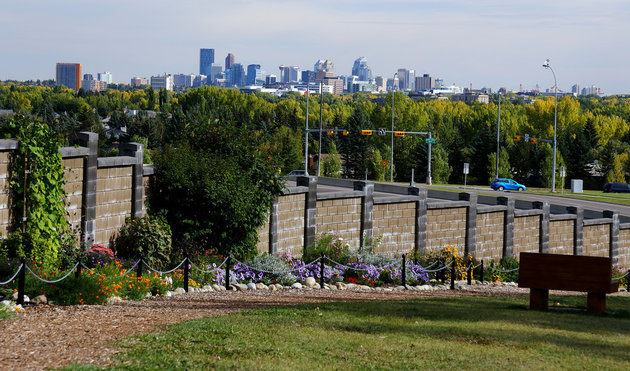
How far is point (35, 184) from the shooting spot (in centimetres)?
1750

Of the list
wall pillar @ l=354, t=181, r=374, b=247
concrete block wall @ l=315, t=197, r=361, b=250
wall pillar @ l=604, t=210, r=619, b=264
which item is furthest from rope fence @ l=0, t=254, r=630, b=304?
wall pillar @ l=604, t=210, r=619, b=264

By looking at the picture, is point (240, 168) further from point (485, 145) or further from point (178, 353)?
point (485, 145)

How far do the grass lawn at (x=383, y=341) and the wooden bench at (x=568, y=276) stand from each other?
0.81 meters

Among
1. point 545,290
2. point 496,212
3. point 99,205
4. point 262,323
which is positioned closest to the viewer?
point 262,323

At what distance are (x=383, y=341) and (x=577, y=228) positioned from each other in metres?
29.4

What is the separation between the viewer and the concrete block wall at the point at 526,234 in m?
36.0

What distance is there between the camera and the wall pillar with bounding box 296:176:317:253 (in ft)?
86.4

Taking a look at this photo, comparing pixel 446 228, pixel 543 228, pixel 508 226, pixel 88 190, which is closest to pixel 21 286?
pixel 88 190

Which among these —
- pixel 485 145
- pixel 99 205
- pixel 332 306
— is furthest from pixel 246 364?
pixel 485 145

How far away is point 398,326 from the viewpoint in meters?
13.3

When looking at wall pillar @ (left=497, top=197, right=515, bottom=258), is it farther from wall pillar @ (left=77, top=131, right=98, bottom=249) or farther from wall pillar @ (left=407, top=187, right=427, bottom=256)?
wall pillar @ (left=77, top=131, right=98, bottom=249)

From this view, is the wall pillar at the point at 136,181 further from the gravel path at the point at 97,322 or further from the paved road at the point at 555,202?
the paved road at the point at 555,202

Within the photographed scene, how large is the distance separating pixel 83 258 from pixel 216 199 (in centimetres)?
493

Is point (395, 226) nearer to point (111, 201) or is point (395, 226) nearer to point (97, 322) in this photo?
point (111, 201)
